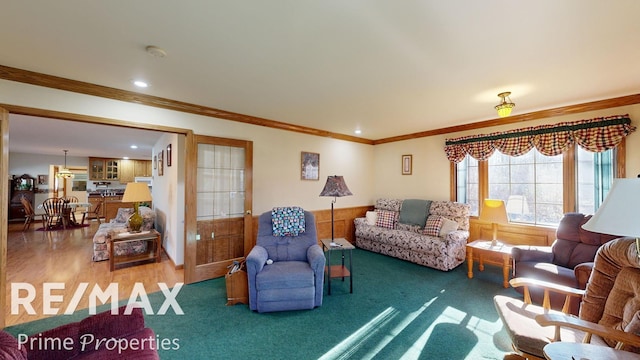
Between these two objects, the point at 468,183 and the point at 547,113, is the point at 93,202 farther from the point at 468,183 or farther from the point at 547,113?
the point at 547,113

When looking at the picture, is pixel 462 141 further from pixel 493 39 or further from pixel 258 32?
pixel 258 32

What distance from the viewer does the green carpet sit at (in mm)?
2031

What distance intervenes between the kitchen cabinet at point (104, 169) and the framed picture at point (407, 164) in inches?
407

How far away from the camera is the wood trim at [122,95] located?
2357mm

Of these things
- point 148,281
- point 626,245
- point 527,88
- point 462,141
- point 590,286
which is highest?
point 527,88

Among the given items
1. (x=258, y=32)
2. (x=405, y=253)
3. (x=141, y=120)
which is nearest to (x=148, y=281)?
(x=141, y=120)

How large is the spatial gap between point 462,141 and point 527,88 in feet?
5.48

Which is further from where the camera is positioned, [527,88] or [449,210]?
[449,210]

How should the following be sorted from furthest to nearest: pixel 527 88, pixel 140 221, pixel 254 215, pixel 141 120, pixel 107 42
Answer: pixel 140 221 < pixel 254 215 < pixel 141 120 < pixel 527 88 < pixel 107 42

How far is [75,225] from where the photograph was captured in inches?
291

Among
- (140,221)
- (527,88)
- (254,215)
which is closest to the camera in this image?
(527,88)

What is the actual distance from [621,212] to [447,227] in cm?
294

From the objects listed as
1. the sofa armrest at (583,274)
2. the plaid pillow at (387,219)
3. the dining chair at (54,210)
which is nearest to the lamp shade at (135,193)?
the plaid pillow at (387,219)

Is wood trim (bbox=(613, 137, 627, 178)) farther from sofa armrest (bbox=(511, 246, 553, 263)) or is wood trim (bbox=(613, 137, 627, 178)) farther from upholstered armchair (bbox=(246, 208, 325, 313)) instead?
upholstered armchair (bbox=(246, 208, 325, 313))
